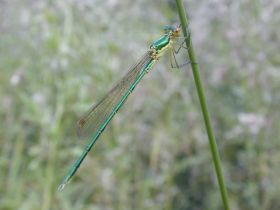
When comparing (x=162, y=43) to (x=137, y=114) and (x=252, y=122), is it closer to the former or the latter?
(x=252, y=122)

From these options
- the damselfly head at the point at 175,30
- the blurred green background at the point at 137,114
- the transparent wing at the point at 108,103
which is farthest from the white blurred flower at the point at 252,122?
the damselfly head at the point at 175,30

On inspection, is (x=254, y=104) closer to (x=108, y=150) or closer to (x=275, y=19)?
(x=275, y=19)

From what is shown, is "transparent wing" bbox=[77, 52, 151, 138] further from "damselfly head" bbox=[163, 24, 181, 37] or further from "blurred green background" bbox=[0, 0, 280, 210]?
"blurred green background" bbox=[0, 0, 280, 210]

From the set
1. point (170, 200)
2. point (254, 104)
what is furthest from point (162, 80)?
point (170, 200)

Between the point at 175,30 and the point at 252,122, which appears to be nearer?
the point at 175,30

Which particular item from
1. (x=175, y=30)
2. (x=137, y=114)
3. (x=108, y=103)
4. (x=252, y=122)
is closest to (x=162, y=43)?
(x=175, y=30)
